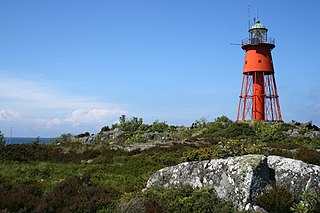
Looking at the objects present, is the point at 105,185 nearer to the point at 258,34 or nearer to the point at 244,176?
the point at 244,176

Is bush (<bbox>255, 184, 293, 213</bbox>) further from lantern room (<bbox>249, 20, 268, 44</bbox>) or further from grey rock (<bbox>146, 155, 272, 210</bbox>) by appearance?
lantern room (<bbox>249, 20, 268, 44</bbox>)

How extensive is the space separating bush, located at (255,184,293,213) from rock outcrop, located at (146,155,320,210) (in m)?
0.27

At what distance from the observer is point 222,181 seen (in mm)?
10672

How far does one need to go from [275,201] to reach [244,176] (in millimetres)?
1050

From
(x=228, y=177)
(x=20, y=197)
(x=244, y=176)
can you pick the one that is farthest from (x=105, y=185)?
(x=244, y=176)

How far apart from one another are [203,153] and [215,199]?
2.39 metres

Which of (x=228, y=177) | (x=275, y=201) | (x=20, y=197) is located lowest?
(x=20, y=197)

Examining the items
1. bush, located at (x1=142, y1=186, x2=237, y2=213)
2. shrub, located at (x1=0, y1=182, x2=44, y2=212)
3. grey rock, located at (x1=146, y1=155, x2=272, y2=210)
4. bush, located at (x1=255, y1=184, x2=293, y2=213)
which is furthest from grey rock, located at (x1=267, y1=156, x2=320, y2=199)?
shrub, located at (x1=0, y1=182, x2=44, y2=212)

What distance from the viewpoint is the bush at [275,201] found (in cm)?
967

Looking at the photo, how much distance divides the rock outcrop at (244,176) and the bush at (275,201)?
27cm

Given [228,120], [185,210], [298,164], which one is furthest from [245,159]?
[228,120]

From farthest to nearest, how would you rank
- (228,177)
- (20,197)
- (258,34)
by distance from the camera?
(258,34) → (20,197) → (228,177)

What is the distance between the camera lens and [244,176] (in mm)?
10258

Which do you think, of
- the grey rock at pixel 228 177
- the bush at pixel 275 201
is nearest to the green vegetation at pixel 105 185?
the bush at pixel 275 201
